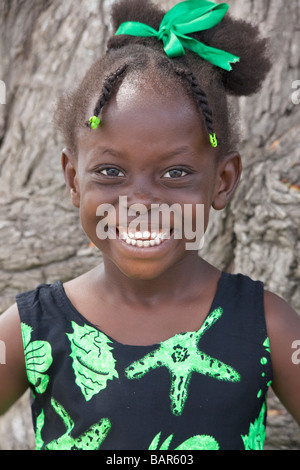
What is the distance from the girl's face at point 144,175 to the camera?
1.86 metres

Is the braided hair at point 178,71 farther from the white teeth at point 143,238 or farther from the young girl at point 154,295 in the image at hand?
the white teeth at point 143,238

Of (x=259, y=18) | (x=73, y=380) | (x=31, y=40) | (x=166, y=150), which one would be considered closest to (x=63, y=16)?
(x=31, y=40)

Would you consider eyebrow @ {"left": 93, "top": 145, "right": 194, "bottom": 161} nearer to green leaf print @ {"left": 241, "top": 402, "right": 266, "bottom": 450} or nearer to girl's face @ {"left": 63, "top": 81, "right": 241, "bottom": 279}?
girl's face @ {"left": 63, "top": 81, "right": 241, "bottom": 279}

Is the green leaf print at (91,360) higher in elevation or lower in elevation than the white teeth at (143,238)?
lower

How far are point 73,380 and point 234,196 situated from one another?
41.3 inches

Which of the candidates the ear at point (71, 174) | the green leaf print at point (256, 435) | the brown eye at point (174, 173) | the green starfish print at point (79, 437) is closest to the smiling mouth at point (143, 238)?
the brown eye at point (174, 173)

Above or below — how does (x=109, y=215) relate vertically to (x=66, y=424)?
above

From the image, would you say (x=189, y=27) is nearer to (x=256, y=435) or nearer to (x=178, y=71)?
(x=178, y=71)

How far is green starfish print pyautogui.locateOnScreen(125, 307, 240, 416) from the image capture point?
1.96 metres

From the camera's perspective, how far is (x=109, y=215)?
1.94m

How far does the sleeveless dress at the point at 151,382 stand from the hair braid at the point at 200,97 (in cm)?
55

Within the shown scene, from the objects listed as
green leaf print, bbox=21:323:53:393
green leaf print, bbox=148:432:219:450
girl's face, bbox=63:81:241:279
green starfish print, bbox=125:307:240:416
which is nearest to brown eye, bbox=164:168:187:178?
girl's face, bbox=63:81:241:279

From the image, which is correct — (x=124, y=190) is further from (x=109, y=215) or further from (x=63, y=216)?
(x=63, y=216)

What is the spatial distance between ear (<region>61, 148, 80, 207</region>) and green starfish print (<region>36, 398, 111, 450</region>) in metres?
0.60
